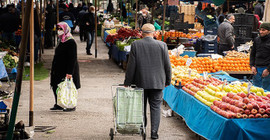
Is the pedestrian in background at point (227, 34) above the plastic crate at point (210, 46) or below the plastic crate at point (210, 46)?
above

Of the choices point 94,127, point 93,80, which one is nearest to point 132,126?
point 94,127

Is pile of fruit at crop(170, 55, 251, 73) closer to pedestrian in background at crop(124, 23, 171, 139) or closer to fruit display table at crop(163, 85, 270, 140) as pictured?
fruit display table at crop(163, 85, 270, 140)

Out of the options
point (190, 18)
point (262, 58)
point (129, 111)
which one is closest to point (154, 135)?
point (129, 111)

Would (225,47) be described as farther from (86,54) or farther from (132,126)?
(132,126)

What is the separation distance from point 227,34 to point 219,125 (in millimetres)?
8385

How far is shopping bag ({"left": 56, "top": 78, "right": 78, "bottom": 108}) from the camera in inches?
339

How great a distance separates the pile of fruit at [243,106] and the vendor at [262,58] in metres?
2.37

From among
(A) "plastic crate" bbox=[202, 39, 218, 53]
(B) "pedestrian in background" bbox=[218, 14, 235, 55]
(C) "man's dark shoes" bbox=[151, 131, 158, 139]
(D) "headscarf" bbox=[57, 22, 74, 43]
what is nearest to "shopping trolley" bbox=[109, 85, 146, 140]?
(C) "man's dark shoes" bbox=[151, 131, 158, 139]

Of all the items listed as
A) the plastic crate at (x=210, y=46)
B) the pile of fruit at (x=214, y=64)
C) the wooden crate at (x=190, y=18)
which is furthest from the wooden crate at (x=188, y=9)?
the pile of fruit at (x=214, y=64)

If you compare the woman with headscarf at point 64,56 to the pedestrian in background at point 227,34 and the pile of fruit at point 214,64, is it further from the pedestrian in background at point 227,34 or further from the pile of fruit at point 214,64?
the pedestrian in background at point 227,34

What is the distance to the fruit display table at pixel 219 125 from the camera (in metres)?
6.17

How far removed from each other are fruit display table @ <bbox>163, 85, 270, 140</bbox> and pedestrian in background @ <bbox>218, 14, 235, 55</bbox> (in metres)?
6.84

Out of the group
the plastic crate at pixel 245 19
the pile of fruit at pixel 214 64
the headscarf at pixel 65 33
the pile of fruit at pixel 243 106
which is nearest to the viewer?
the pile of fruit at pixel 243 106

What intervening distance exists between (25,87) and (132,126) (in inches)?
238
